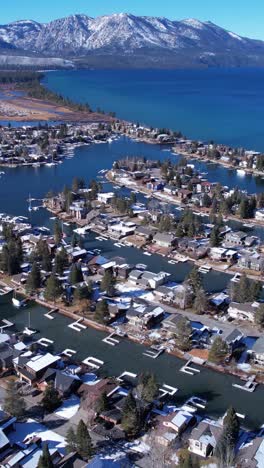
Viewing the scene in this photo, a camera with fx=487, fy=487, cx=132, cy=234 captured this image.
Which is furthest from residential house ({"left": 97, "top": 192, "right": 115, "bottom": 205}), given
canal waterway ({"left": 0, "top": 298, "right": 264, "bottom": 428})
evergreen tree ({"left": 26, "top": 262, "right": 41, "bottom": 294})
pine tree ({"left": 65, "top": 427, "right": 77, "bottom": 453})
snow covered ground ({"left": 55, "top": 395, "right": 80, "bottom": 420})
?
pine tree ({"left": 65, "top": 427, "right": 77, "bottom": 453})

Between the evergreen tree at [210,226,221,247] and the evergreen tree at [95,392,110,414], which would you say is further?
the evergreen tree at [210,226,221,247]

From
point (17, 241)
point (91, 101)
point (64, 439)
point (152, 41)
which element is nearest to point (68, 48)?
point (152, 41)

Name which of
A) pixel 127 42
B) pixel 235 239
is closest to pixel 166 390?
pixel 235 239

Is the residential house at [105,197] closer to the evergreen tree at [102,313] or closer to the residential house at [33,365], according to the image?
the evergreen tree at [102,313]

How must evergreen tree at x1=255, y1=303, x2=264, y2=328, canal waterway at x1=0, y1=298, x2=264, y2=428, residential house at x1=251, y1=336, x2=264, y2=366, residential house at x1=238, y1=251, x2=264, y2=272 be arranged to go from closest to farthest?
1. canal waterway at x1=0, y1=298, x2=264, y2=428
2. residential house at x1=251, y1=336, x2=264, y2=366
3. evergreen tree at x1=255, y1=303, x2=264, y2=328
4. residential house at x1=238, y1=251, x2=264, y2=272

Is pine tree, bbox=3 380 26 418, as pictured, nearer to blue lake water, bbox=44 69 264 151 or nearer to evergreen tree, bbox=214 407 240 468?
evergreen tree, bbox=214 407 240 468

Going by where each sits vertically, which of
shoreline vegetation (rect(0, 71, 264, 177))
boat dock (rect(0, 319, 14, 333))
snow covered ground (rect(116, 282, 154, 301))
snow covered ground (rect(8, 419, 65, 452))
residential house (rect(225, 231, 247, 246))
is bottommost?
snow covered ground (rect(8, 419, 65, 452))

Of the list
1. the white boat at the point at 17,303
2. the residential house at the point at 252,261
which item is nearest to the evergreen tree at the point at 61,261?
the white boat at the point at 17,303

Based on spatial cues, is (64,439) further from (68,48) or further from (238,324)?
(68,48)
